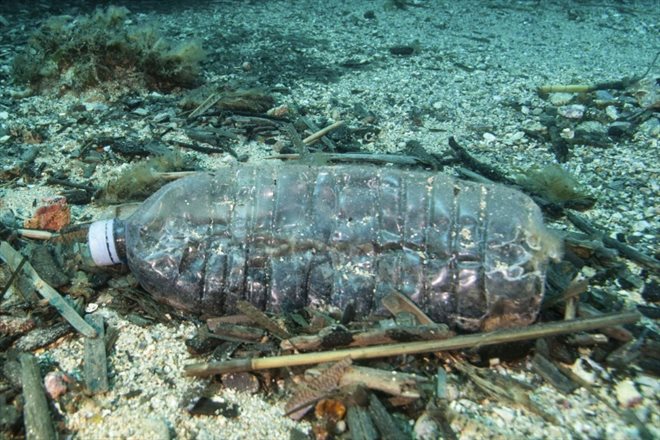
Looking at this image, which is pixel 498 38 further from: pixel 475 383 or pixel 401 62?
pixel 475 383

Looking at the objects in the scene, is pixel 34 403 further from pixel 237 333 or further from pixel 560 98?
pixel 560 98

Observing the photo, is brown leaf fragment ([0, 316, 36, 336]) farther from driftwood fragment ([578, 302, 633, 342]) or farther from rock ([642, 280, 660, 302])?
rock ([642, 280, 660, 302])

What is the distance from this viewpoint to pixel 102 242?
9.61 ft

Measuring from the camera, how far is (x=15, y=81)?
6.04m

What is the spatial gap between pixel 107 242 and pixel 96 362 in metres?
0.69

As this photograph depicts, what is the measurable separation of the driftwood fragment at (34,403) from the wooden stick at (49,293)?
28 cm

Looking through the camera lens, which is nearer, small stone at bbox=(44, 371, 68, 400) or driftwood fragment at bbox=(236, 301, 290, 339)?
small stone at bbox=(44, 371, 68, 400)

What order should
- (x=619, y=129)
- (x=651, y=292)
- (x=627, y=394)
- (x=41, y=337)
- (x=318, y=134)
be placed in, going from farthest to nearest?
1. (x=619, y=129)
2. (x=318, y=134)
3. (x=651, y=292)
4. (x=41, y=337)
5. (x=627, y=394)

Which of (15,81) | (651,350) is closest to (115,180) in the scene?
(15,81)

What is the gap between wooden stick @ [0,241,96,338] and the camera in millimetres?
2840

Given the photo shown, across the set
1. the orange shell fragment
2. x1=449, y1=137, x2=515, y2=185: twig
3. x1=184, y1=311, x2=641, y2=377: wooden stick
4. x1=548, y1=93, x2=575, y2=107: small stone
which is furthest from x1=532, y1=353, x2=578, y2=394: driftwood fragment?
x1=548, y1=93, x2=575, y2=107: small stone

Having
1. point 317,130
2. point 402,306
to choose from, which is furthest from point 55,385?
point 317,130

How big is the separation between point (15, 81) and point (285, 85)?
3.28 meters

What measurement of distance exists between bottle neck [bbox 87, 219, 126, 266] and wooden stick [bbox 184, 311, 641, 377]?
88 centimetres
